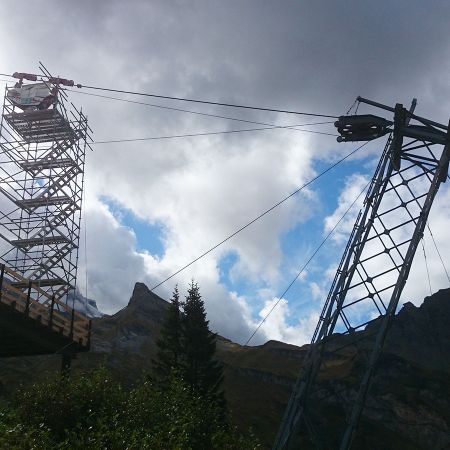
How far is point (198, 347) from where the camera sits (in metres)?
45.9

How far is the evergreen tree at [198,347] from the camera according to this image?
143 ft

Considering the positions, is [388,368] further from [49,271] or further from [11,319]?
[11,319]

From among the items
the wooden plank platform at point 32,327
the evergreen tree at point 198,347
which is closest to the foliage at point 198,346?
the evergreen tree at point 198,347

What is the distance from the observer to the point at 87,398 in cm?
1753

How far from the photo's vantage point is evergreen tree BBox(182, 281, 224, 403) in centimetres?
4372

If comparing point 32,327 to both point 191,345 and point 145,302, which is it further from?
point 145,302

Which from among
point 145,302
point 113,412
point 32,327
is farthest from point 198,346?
point 145,302

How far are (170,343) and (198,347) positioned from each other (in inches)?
97.5

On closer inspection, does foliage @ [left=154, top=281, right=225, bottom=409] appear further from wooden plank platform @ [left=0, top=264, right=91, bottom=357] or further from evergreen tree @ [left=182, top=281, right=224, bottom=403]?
wooden plank platform @ [left=0, top=264, right=91, bottom=357]

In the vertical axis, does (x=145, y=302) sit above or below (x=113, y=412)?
above

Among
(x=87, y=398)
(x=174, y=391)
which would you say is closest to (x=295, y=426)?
(x=174, y=391)

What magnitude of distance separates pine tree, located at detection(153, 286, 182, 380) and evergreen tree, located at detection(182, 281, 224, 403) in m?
0.60

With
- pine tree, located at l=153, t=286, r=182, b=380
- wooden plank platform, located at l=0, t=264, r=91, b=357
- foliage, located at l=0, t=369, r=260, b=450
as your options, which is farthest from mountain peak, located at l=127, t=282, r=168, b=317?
foliage, located at l=0, t=369, r=260, b=450

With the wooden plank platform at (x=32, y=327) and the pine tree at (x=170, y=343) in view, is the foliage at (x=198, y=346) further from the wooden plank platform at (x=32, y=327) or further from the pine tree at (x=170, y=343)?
the wooden plank platform at (x=32, y=327)
